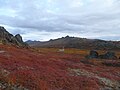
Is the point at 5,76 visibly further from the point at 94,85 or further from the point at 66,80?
the point at 94,85

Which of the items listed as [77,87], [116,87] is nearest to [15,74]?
[77,87]

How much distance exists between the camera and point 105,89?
35.4m

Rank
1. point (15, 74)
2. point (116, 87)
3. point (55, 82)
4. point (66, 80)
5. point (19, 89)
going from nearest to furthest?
point (19, 89)
point (15, 74)
point (55, 82)
point (66, 80)
point (116, 87)

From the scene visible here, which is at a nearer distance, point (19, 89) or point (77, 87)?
point (19, 89)

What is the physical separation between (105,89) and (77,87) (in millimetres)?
5193

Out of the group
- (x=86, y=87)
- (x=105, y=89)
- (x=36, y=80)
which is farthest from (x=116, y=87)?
(x=36, y=80)

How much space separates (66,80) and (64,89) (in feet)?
13.7

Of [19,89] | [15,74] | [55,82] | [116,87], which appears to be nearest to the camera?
[19,89]

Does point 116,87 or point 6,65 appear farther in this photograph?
point 116,87

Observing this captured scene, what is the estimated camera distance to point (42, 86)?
27.8 meters

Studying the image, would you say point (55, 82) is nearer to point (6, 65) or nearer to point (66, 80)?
point (66, 80)

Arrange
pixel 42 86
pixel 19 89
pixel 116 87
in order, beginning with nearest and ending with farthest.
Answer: pixel 19 89
pixel 42 86
pixel 116 87

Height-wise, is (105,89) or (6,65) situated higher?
(6,65)

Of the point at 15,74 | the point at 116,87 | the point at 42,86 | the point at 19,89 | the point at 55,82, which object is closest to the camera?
the point at 19,89
